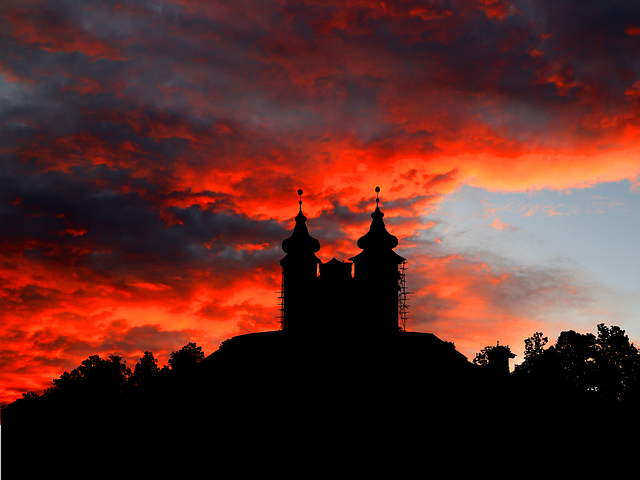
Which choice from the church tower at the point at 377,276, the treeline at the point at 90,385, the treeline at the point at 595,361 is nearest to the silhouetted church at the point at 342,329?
the church tower at the point at 377,276

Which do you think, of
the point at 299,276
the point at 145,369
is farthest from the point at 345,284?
the point at 145,369

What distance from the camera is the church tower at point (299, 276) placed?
52906mm

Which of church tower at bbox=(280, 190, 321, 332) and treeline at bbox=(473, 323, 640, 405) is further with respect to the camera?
treeline at bbox=(473, 323, 640, 405)

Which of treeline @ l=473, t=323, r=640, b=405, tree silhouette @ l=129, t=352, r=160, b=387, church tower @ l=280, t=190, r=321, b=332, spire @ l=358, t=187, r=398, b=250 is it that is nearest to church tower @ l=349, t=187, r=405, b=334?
spire @ l=358, t=187, r=398, b=250

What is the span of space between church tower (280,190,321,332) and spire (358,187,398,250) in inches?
170

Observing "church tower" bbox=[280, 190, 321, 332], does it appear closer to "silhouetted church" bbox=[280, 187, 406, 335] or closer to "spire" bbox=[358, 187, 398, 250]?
"silhouetted church" bbox=[280, 187, 406, 335]

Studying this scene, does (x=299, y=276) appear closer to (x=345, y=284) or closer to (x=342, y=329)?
(x=345, y=284)

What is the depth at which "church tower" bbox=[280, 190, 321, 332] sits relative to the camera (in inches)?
2083

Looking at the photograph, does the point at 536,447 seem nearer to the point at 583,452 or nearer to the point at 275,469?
the point at 583,452

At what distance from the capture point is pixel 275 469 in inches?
1146

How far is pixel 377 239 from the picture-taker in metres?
52.2

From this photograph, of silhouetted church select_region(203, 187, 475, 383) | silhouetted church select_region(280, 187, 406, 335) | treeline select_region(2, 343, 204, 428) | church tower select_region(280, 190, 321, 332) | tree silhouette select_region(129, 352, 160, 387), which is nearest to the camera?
silhouetted church select_region(203, 187, 475, 383)

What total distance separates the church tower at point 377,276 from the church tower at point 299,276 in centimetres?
374

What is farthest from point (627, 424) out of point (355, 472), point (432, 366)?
point (355, 472)
